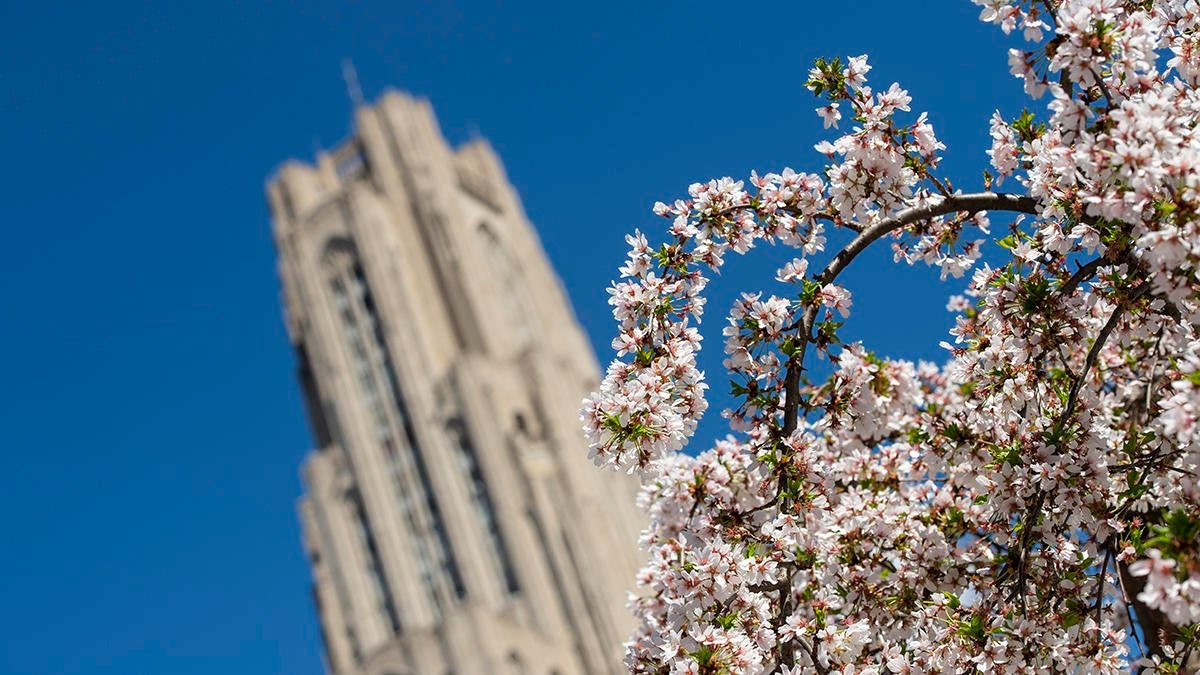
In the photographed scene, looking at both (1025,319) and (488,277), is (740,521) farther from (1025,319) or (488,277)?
(488,277)

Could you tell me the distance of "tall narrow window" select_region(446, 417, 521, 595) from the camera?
73562 mm

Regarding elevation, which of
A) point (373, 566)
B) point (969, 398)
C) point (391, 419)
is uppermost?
point (391, 419)

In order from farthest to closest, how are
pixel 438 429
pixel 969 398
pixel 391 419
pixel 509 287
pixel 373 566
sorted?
pixel 509 287
pixel 391 419
pixel 373 566
pixel 438 429
pixel 969 398

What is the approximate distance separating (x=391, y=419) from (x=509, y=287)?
10.9m

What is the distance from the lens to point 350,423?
79.5 metres

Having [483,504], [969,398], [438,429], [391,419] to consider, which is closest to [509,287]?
[391,419]

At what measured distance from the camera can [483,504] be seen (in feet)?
246

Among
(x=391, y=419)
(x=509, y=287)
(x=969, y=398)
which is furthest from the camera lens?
(x=509, y=287)

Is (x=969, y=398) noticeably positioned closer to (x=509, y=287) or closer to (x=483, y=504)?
(x=483, y=504)

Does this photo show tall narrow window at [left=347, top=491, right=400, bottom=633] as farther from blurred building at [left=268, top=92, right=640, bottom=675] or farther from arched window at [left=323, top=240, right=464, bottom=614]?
arched window at [left=323, top=240, right=464, bottom=614]

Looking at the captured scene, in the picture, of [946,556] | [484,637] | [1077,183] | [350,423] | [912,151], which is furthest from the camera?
[350,423]

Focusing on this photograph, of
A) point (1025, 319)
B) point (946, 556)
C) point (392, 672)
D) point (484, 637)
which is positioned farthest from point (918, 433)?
point (392, 672)

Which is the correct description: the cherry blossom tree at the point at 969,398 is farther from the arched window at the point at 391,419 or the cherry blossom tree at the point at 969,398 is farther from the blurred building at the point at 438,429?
the arched window at the point at 391,419

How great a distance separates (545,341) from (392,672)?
19.1 meters
